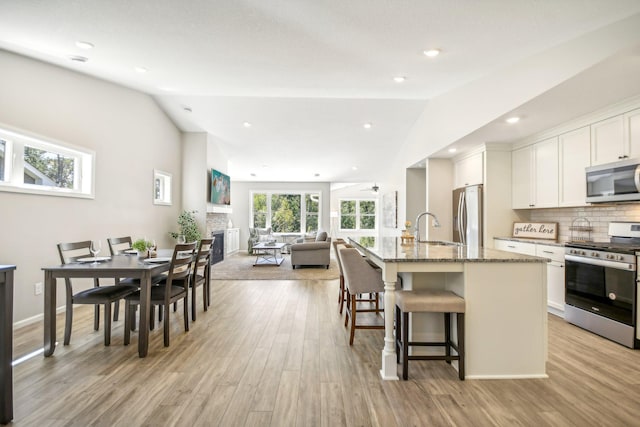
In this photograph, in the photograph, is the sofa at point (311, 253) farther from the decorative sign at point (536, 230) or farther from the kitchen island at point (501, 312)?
the kitchen island at point (501, 312)

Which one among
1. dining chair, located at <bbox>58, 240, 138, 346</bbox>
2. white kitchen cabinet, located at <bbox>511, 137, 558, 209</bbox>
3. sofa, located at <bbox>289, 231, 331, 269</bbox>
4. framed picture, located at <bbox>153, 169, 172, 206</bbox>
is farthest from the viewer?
sofa, located at <bbox>289, 231, 331, 269</bbox>

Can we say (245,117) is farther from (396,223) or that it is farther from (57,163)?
(396,223)

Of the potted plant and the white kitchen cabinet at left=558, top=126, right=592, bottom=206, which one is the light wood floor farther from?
the potted plant

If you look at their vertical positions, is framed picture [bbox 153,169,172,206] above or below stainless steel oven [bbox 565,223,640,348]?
above

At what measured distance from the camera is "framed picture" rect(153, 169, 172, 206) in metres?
5.94

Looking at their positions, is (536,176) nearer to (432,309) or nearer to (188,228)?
(432,309)

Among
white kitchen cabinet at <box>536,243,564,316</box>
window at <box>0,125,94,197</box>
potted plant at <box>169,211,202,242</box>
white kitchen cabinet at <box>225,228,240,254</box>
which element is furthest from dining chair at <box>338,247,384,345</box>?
white kitchen cabinet at <box>225,228,240,254</box>

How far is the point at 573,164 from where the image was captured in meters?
3.67

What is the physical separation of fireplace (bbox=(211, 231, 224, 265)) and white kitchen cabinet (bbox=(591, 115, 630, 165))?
7.14m

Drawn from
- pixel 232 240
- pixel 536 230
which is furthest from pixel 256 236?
pixel 536 230

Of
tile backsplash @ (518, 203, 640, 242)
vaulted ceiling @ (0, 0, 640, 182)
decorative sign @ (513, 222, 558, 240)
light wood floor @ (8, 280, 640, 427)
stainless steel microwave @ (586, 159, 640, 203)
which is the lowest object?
light wood floor @ (8, 280, 640, 427)

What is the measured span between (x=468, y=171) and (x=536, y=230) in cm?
146

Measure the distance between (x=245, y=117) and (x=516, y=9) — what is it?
5.04 meters

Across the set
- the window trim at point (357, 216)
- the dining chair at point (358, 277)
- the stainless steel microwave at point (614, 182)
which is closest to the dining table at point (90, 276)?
the dining chair at point (358, 277)
